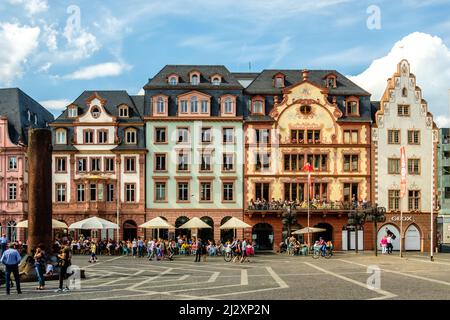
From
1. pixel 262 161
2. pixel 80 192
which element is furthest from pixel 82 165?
pixel 262 161

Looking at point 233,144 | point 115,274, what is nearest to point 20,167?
point 233,144

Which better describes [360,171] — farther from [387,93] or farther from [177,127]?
[177,127]

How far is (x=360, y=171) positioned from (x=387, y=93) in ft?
25.3

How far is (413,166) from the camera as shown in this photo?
7031 centimetres

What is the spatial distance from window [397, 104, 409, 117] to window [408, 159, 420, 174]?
4.27 m

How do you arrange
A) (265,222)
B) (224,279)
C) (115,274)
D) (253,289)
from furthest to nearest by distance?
1. (265,222)
2. (115,274)
3. (224,279)
4. (253,289)

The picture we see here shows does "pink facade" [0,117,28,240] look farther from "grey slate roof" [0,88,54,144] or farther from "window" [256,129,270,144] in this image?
"window" [256,129,270,144]

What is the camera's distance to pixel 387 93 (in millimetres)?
70438

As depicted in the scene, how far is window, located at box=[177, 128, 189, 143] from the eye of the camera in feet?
230

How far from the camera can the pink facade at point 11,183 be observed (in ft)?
234

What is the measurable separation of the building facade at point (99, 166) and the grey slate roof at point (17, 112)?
4.78m

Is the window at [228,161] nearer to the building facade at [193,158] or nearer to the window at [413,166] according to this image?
the building facade at [193,158]

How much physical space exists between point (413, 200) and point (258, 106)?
16760 mm

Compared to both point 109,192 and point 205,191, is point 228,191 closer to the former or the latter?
point 205,191
